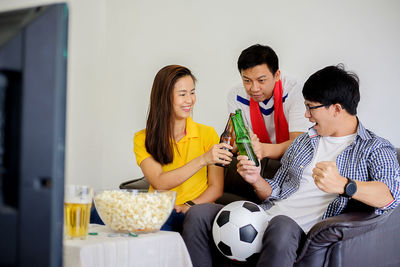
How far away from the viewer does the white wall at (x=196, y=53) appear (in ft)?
10.2

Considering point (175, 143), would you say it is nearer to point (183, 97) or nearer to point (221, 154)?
point (183, 97)

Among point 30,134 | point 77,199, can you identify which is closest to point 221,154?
point 77,199

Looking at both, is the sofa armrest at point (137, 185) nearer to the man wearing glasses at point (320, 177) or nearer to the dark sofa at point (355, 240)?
the man wearing glasses at point (320, 177)

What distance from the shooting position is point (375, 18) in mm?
3100

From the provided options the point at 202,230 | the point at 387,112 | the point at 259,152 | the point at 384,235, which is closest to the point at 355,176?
the point at 384,235

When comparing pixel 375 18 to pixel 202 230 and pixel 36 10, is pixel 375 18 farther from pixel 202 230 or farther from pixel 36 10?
pixel 36 10

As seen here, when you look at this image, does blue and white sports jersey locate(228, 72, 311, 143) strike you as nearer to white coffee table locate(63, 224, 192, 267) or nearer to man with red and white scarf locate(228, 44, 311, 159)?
man with red and white scarf locate(228, 44, 311, 159)

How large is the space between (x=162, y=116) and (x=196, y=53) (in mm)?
1960

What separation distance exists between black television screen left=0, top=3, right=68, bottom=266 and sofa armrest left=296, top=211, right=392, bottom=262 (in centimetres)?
128

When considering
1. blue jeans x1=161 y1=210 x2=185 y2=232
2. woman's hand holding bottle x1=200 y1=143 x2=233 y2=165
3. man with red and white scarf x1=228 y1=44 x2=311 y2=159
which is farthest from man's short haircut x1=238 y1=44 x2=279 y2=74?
blue jeans x1=161 y1=210 x2=185 y2=232

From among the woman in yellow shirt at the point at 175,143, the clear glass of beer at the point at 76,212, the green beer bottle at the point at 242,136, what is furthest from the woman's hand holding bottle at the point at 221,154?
the clear glass of beer at the point at 76,212

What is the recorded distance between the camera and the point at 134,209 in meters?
1.31

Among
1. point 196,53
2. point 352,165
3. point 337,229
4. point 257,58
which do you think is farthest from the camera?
point 196,53

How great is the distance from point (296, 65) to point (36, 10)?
122 inches
